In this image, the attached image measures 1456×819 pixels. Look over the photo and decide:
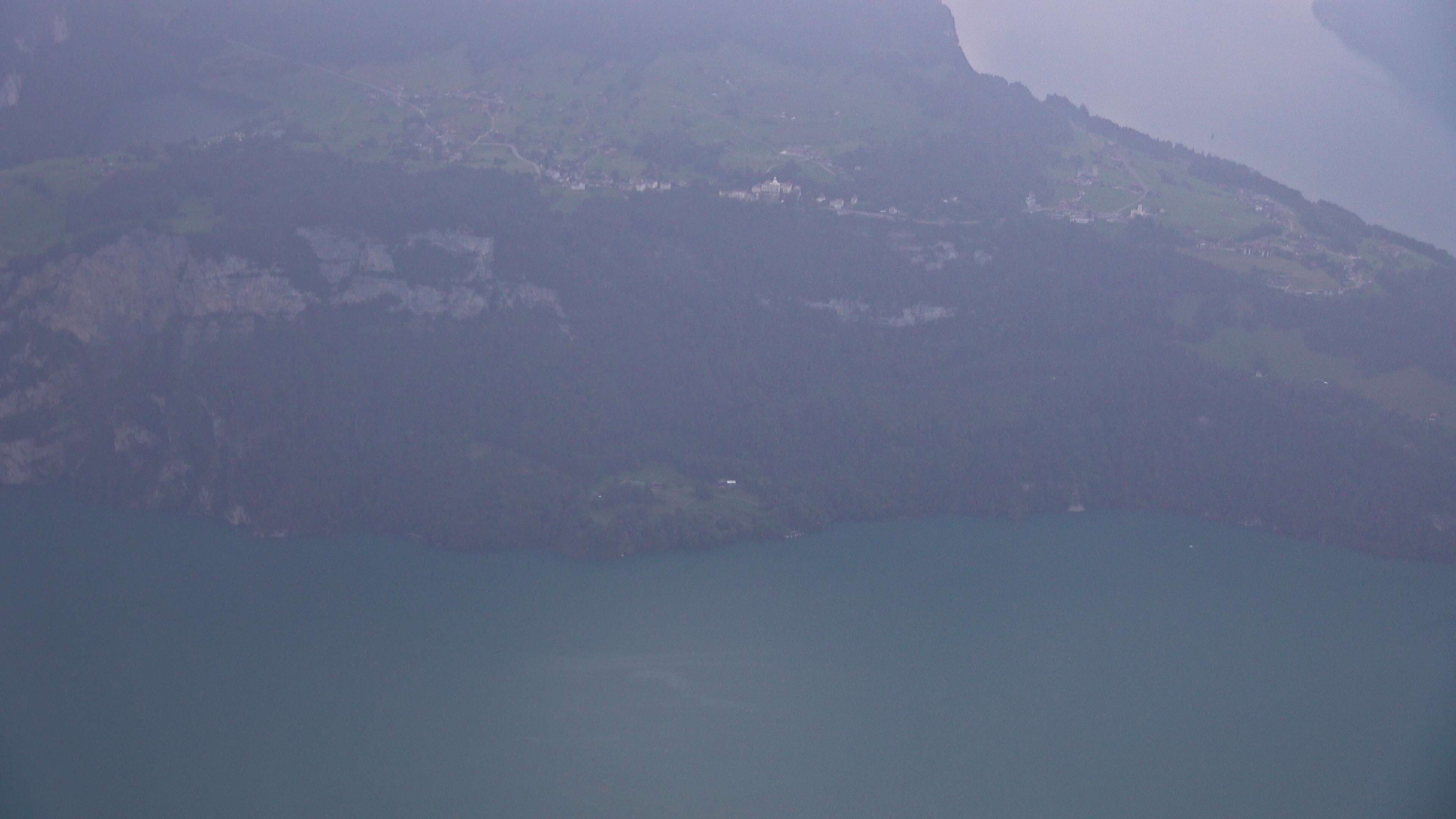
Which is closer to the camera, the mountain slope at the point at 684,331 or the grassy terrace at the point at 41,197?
the mountain slope at the point at 684,331

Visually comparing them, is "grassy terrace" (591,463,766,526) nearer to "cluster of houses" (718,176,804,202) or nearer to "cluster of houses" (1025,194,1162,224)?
"cluster of houses" (718,176,804,202)

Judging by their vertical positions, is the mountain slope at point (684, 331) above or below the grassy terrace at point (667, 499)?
above

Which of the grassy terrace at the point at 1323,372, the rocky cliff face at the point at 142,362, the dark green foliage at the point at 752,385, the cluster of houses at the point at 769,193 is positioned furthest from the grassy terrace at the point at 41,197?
the grassy terrace at the point at 1323,372

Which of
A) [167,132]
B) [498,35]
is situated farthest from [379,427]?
[498,35]

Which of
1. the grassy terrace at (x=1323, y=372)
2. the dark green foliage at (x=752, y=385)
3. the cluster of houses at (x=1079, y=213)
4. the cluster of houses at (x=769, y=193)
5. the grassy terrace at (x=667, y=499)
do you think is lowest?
the grassy terrace at (x=667, y=499)

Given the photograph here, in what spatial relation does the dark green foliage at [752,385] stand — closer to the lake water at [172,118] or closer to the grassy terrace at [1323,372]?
the grassy terrace at [1323,372]

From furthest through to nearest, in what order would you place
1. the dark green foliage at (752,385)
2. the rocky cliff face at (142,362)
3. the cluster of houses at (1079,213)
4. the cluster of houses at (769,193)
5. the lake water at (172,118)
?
the lake water at (172,118)
the cluster of houses at (1079,213)
the cluster of houses at (769,193)
the dark green foliage at (752,385)
the rocky cliff face at (142,362)

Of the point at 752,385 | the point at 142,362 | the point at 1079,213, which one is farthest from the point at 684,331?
the point at 142,362
